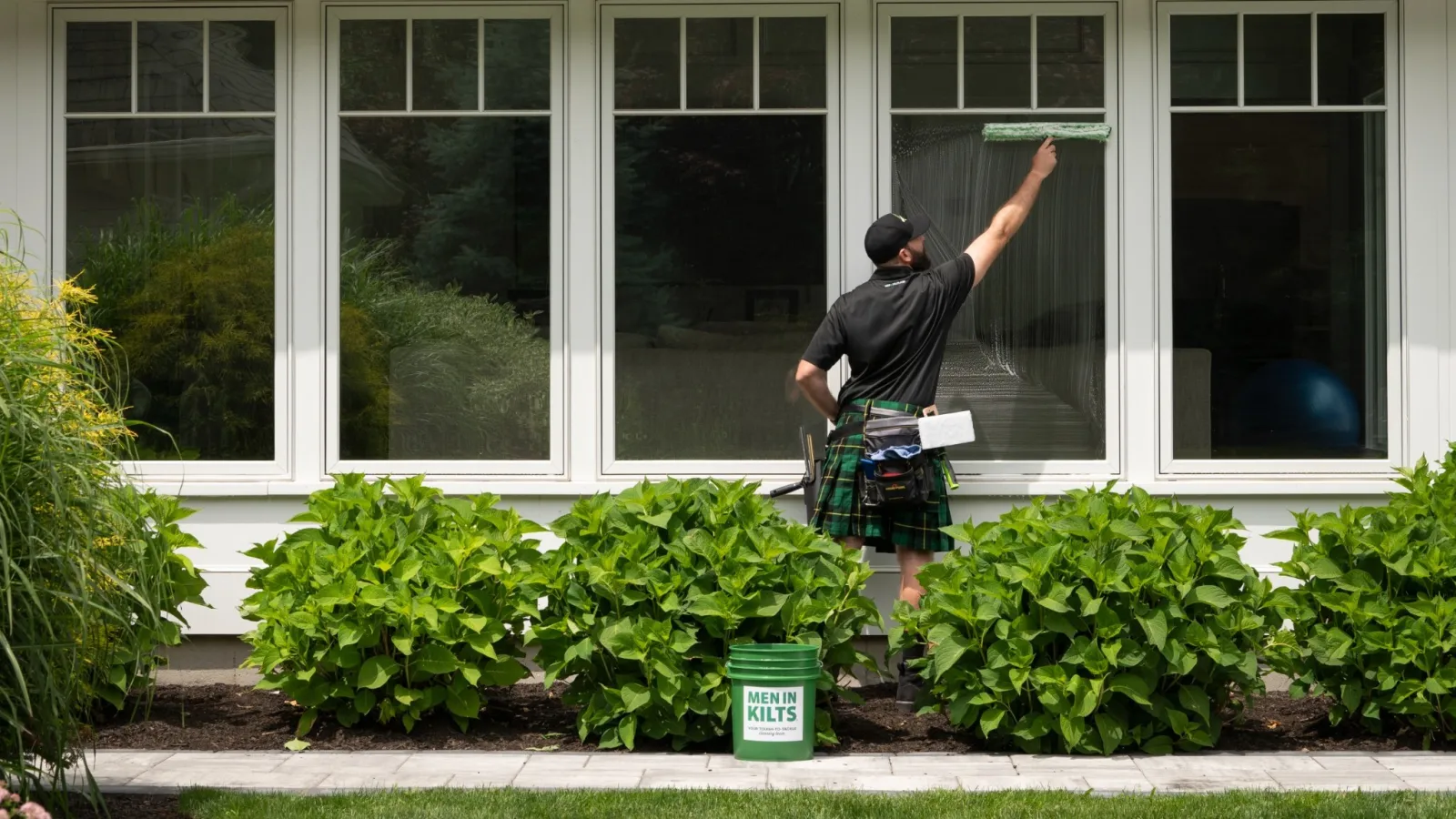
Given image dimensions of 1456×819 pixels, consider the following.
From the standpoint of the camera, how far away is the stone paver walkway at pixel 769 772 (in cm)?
537

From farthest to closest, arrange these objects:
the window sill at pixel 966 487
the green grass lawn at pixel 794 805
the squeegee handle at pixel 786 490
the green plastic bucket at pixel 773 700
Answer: the window sill at pixel 966 487 < the squeegee handle at pixel 786 490 < the green plastic bucket at pixel 773 700 < the green grass lawn at pixel 794 805

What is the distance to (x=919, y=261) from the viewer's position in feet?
22.9

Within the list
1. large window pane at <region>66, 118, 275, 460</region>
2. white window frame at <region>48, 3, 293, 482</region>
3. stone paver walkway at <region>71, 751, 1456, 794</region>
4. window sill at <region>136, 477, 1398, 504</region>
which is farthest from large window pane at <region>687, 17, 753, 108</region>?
stone paver walkway at <region>71, 751, 1456, 794</region>

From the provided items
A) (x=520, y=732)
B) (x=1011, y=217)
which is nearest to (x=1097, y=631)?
(x=1011, y=217)

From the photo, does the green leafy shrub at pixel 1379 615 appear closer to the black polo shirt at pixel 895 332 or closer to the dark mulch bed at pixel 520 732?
the dark mulch bed at pixel 520 732

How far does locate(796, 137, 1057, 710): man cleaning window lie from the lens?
6668 millimetres

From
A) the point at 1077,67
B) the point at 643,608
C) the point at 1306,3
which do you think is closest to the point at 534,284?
the point at 643,608

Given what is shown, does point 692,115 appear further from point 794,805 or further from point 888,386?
point 794,805

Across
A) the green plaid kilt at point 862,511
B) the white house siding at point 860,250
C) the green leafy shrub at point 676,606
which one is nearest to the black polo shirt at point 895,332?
the green plaid kilt at point 862,511

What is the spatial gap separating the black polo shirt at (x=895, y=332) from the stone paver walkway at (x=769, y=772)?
1590 mm

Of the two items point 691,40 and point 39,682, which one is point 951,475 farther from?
point 39,682

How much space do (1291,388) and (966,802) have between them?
10.4ft

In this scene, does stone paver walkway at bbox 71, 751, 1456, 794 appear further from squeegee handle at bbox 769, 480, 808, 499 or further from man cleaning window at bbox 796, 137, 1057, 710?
→ squeegee handle at bbox 769, 480, 808, 499

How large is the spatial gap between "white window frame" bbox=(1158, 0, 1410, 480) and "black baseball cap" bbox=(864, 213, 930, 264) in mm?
1285
